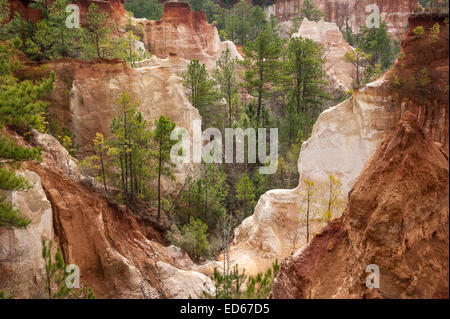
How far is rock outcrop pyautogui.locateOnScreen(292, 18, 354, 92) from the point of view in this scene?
4406cm

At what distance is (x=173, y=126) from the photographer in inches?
760

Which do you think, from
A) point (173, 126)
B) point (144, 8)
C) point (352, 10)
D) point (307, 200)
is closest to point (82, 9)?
point (144, 8)

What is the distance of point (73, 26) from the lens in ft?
85.7

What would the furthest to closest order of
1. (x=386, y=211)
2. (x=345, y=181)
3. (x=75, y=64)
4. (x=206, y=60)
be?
(x=206, y=60) → (x=75, y=64) → (x=345, y=181) → (x=386, y=211)

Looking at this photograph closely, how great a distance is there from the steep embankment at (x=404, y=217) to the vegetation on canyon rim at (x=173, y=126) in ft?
1.99

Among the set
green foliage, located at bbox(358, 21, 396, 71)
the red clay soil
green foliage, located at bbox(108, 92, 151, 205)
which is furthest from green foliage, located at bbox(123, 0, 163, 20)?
the red clay soil

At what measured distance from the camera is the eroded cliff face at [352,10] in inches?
2167

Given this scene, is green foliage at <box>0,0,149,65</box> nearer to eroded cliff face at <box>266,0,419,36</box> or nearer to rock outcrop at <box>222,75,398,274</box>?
rock outcrop at <box>222,75,398,274</box>

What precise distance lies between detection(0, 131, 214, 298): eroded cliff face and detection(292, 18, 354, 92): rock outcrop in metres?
32.7

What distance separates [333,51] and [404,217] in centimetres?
4048
